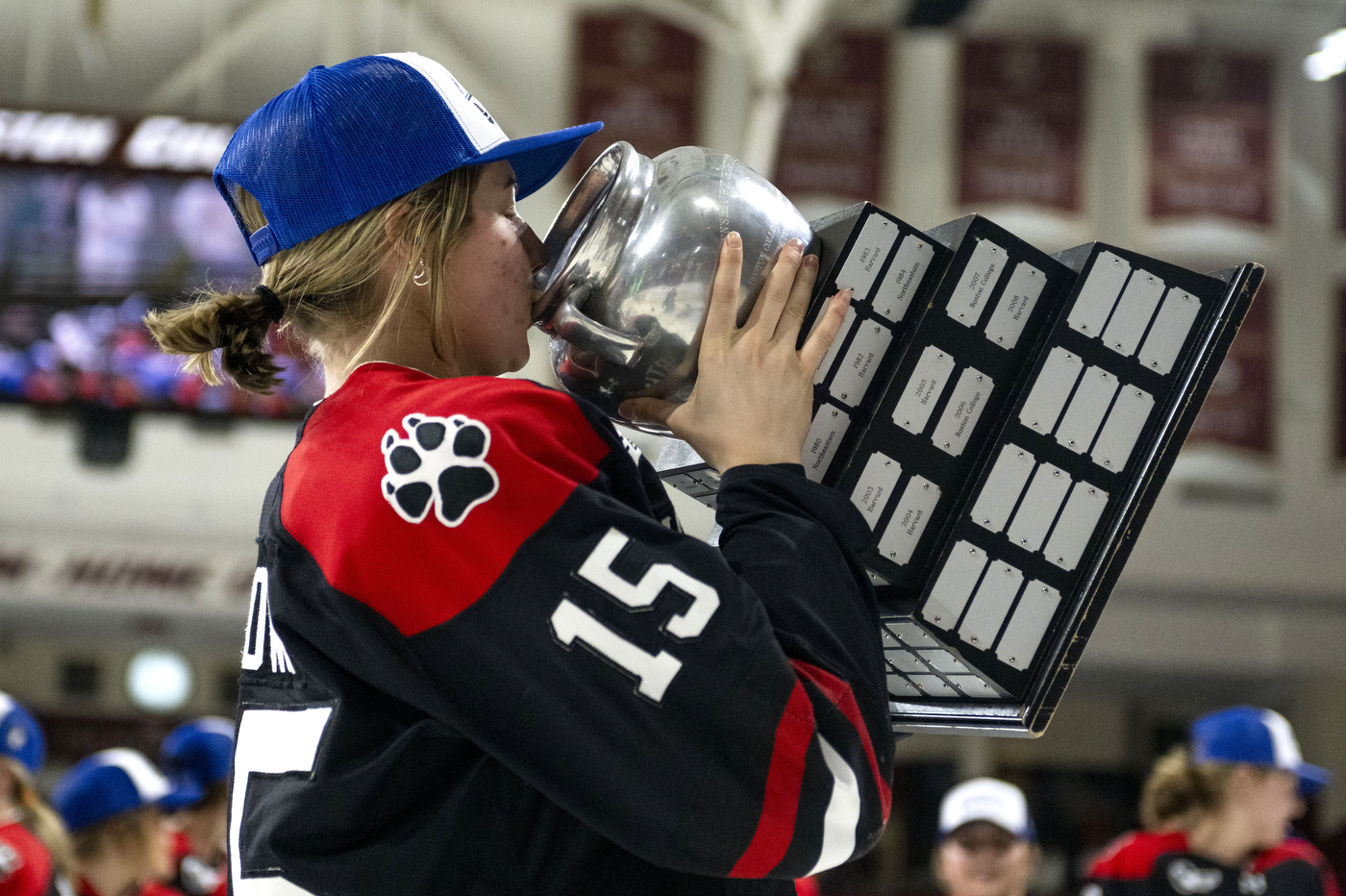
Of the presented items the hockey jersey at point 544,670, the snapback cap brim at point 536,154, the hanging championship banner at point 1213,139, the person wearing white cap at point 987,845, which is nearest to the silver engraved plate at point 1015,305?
the hockey jersey at point 544,670

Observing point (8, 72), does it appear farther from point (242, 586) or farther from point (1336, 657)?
point (1336, 657)

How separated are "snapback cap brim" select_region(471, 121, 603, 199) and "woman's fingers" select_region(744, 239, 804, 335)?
0.78 ft

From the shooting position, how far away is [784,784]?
104 centimetres

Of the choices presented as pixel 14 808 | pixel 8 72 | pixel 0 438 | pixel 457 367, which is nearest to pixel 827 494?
pixel 457 367

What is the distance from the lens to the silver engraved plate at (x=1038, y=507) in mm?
1349

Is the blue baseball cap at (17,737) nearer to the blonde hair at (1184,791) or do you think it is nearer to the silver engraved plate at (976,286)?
the silver engraved plate at (976,286)

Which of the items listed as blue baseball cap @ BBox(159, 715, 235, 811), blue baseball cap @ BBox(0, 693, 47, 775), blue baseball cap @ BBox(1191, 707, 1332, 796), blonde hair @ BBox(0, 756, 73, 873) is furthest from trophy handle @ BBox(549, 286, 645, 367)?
blue baseball cap @ BBox(159, 715, 235, 811)

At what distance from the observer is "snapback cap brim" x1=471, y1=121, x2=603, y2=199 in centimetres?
130

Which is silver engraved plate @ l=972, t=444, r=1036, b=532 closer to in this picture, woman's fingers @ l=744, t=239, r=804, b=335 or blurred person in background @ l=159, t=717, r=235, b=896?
woman's fingers @ l=744, t=239, r=804, b=335

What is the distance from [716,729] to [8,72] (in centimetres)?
1124

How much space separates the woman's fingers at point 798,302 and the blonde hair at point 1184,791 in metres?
3.70

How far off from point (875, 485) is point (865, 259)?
0.23 metres

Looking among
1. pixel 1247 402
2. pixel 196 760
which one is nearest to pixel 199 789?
pixel 196 760

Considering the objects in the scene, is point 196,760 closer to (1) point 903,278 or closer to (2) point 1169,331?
(1) point 903,278
